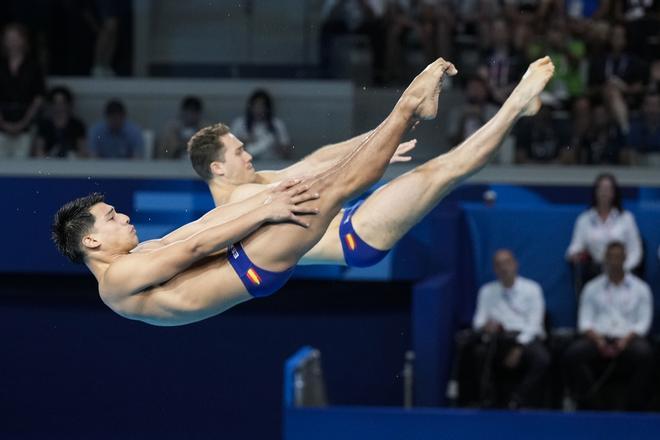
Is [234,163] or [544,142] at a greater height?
[234,163]

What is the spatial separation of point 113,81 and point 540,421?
451 centimetres

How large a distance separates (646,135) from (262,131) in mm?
2764

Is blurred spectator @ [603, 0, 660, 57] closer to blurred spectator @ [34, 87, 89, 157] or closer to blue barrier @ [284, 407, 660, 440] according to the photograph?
blue barrier @ [284, 407, 660, 440]

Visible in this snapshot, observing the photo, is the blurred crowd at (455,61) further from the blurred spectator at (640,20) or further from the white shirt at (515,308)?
the white shirt at (515,308)

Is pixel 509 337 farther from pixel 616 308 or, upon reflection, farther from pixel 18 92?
pixel 18 92

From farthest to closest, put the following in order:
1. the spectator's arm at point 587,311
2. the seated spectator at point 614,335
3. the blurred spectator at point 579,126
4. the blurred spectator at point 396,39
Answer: the blurred spectator at point 396,39
the blurred spectator at point 579,126
the spectator's arm at point 587,311
the seated spectator at point 614,335

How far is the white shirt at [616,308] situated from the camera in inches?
345

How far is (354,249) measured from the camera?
595 cm

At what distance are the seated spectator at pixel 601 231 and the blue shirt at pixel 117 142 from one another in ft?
10.4

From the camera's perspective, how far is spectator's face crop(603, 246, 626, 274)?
8.73m

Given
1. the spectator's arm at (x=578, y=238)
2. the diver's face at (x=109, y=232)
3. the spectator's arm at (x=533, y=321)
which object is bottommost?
the spectator's arm at (x=533, y=321)

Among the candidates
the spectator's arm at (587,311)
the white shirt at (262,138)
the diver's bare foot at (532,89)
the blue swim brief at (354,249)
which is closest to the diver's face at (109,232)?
the blue swim brief at (354,249)

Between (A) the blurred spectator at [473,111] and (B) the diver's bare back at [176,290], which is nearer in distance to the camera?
(B) the diver's bare back at [176,290]

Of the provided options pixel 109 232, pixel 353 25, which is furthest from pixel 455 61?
pixel 109 232
